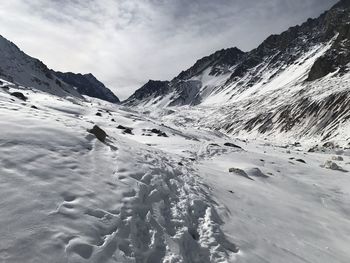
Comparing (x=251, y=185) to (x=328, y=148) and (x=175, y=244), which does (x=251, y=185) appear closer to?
(x=175, y=244)

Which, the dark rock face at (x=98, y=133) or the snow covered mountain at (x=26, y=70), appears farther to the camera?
the snow covered mountain at (x=26, y=70)

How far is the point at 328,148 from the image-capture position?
163 ft

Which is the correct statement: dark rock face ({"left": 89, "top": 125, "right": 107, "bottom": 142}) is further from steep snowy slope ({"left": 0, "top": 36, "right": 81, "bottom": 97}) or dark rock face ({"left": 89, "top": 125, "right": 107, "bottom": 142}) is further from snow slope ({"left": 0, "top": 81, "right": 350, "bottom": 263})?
steep snowy slope ({"left": 0, "top": 36, "right": 81, "bottom": 97})

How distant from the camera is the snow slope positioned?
24.6 ft

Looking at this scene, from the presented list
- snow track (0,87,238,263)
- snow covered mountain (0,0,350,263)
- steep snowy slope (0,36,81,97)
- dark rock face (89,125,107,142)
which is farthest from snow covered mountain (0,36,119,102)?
snow track (0,87,238,263)

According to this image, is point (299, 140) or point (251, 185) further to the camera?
point (299, 140)

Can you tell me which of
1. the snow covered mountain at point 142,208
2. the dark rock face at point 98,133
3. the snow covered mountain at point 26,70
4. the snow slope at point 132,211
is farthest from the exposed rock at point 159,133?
the snow covered mountain at point 26,70

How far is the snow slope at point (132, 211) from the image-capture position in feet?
24.6

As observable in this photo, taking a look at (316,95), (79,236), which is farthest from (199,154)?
(316,95)

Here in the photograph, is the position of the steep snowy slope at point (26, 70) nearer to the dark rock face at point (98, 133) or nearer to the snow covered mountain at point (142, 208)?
the dark rock face at point (98, 133)

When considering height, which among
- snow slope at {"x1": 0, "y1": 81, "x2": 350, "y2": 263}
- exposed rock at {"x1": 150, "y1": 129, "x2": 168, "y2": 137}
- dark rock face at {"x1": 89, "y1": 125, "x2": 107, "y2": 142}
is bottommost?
exposed rock at {"x1": 150, "y1": 129, "x2": 168, "y2": 137}

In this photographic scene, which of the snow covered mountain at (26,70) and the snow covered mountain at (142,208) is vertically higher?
the snow covered mountain at (26,70)

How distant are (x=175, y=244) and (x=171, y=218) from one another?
5.16ft

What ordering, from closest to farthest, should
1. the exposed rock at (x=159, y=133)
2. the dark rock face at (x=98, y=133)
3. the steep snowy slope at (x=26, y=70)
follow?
the dark rock face at (x=98, y=133), the exposed rock at (x=159, y=133), the steep snowy slope at (x=26, y=70)
